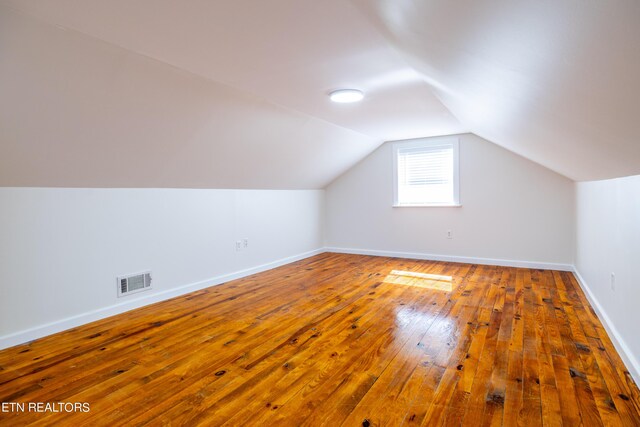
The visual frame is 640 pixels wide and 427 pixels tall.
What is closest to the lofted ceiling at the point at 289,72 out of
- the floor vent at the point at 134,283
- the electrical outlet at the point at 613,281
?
the electrical outlet at the point at 613,281

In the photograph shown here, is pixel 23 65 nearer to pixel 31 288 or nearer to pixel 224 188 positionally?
pixel 31 288

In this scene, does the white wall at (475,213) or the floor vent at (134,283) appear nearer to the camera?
the floor vent at (134,283)

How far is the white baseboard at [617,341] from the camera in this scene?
203cm

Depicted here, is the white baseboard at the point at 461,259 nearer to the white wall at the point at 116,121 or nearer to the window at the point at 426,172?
the window at the point at 426,172

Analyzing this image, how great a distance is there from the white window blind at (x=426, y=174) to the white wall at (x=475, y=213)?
130 mm

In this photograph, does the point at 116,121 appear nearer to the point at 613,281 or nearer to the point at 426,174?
the point at 613,281

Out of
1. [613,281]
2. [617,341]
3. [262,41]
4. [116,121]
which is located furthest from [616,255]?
[116,121]

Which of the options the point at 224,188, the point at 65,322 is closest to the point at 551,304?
the point at 224,188

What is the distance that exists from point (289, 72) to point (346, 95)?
0.68 meters

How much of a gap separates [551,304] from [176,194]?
3.97 m

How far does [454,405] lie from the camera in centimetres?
183

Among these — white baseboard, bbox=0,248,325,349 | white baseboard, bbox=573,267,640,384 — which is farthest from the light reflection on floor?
A: white baseboard, bbox=0,248,325,349

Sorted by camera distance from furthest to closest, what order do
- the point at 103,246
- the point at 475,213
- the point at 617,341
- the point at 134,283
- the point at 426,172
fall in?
the point at 426,172 < the point at 475,213 < the point at 134,283 < the point at 103,246 < the point at 617,341

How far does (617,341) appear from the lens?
2.39 metres
